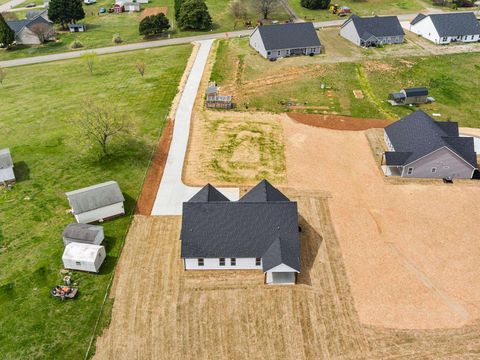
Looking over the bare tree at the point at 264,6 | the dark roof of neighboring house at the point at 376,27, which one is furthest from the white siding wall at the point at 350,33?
the bare tree at the point at 264,6

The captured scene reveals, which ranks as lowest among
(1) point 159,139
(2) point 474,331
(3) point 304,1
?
(2) point 474,331

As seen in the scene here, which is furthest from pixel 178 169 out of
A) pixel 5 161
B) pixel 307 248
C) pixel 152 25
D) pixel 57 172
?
pixel 152 25

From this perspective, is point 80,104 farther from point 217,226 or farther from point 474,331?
point 474,331

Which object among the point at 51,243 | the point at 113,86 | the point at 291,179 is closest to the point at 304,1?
the point at 113,86

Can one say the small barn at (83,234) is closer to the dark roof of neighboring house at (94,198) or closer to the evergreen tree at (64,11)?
the dark roof of neighboring house at (94,198)

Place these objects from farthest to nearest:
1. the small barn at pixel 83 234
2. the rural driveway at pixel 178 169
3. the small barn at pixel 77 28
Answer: the small barn at pixel 77 28, the rural driveway at pixel 178 169, the small barn at pixel 83 234

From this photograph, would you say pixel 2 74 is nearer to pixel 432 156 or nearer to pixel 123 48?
pixel 123 48
